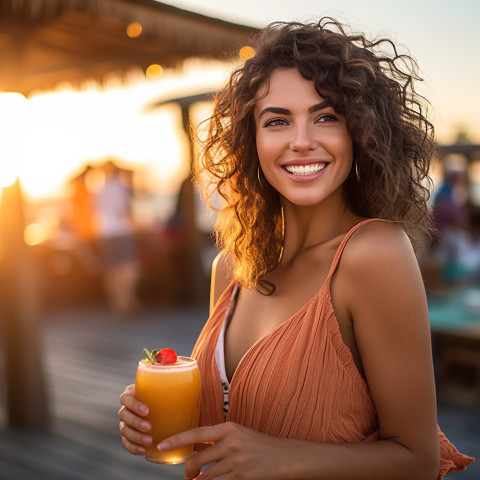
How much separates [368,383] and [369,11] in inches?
51.1

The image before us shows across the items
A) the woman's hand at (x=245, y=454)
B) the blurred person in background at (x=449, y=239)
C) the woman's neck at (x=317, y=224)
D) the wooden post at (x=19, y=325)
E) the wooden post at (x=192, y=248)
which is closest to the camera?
the woman's hand at (x=245, y=454)

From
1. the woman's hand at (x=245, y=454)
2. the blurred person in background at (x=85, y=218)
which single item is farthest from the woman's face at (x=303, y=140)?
the blurred person in background at (x=85, y=218)

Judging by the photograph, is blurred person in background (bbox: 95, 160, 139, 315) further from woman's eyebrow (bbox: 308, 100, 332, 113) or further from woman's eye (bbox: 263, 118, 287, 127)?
woman's eyebrow (bbox: 308, 100, 332, 113)

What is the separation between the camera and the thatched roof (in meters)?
3.04

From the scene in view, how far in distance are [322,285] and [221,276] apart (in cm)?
58

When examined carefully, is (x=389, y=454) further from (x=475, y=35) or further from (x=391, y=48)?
(x=475, y=35)

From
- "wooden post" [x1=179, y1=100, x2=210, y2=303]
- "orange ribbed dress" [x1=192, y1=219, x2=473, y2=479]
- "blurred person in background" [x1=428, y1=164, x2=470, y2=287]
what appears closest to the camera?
"orange ribbed dress" [x1=192, y1=219, x2=473, y2=479]

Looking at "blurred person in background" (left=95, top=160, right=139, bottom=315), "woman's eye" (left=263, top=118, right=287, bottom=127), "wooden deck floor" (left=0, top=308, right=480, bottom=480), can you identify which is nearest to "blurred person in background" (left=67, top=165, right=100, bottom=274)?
"blurred person in background" (left=95, top=160, right=139, bottom=315)

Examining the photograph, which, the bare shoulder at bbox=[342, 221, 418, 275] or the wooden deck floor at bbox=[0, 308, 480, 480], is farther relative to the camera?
the wooden deck floor at bbox=[0, 308, 480, 480]

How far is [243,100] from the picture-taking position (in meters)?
1.58

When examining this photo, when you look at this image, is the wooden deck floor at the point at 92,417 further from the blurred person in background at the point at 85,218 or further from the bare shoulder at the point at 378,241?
the bare shoulder at the point at 378,241

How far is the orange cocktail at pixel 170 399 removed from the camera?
1396mm

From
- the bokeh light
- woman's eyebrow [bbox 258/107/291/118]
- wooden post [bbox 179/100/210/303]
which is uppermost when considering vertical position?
the bokeh light

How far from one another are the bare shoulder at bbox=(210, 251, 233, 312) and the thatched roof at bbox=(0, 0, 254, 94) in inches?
54.4
